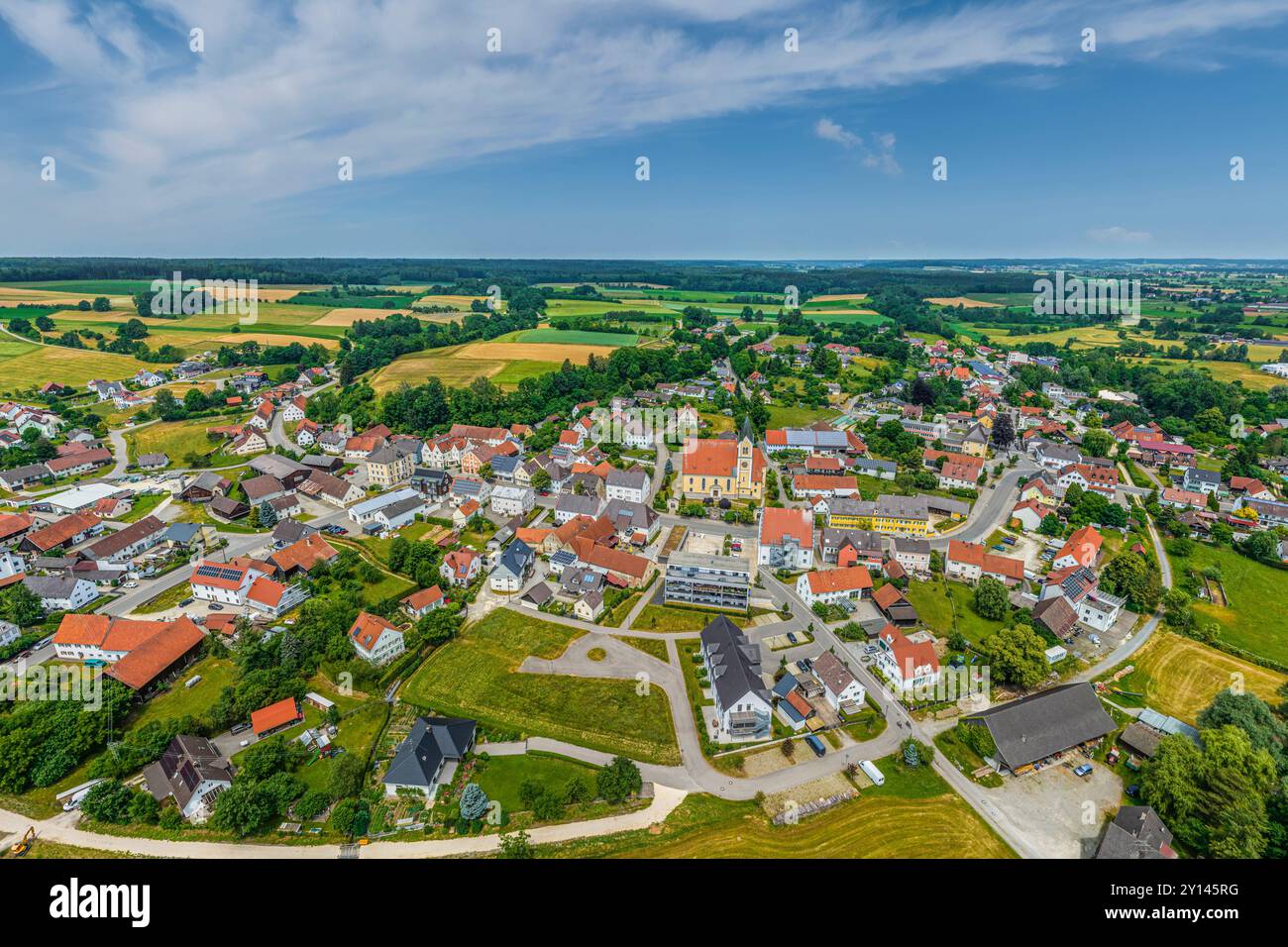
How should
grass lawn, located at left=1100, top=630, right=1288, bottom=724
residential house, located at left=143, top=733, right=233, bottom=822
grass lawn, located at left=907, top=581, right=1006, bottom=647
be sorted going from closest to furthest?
residential house, located at left=143, top=733, right=233, bottom=822
grass lawn, located at left=1100, top=630, right=1288, bottom=724
grass lawn, located at left=907, top=581, right=1006, bottom=647

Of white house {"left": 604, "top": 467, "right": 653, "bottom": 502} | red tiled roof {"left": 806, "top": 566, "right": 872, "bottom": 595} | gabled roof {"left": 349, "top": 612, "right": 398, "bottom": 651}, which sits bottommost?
gabled roof {"left": 349, "top": 612, "right": 398, "bottom": 651}

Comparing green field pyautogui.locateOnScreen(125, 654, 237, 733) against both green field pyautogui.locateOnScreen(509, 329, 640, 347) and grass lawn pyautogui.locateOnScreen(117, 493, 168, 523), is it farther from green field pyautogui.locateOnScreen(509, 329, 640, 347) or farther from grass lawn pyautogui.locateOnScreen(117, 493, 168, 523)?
green field pyautogui.locateOnScreen(509, 329, 640, 347)

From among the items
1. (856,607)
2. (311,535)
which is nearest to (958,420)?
(856,607)

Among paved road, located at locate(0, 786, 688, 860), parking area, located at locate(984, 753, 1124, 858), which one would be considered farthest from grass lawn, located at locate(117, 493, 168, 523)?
parking area, located at locate(984, 753, 1124, 858)

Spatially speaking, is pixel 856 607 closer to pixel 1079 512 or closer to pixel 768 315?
pixel 1079 512

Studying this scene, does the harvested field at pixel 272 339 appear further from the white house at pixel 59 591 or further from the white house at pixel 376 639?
the white house at pixel 376 639

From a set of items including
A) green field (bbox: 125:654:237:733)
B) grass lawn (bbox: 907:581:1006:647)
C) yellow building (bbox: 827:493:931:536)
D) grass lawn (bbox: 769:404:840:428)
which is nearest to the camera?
green field (bbox: 125:654:237:733)
